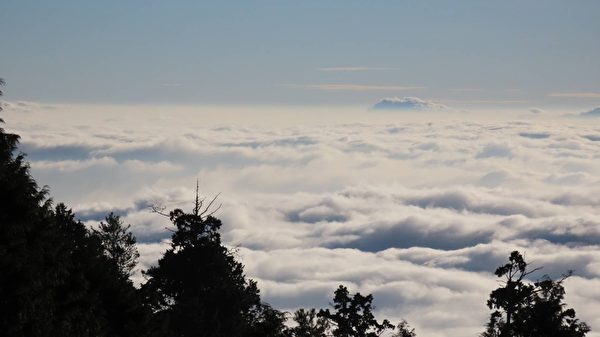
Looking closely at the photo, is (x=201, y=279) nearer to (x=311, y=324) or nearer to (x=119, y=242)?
(x=119, y=242)

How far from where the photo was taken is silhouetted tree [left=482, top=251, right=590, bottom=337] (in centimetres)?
5003

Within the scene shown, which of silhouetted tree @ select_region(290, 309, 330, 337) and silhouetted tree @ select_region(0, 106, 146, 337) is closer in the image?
silhouetted tree @ select_region(0, 106, 146, 337)

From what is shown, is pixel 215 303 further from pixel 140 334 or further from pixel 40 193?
pixel 40 193

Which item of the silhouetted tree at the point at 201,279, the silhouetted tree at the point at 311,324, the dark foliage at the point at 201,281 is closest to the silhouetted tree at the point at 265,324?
the dark foliage at the point at 201,281

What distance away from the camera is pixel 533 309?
50344 millimetres

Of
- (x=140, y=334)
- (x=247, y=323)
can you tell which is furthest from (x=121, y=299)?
(x=247, y=323)

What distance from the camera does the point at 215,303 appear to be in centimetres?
5262

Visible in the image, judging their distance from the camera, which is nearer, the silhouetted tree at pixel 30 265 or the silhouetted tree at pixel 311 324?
the silhouetted tree at pixel 30 265

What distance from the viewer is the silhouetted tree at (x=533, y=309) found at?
5003 centimetres

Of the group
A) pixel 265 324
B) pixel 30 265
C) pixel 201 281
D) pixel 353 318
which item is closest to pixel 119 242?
pixel 201 281

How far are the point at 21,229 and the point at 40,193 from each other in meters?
1.90

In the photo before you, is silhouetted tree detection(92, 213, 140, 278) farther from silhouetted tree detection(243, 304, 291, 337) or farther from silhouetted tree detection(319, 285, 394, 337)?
Answer: silhouetted tree detection(319, 285, 394, 337)

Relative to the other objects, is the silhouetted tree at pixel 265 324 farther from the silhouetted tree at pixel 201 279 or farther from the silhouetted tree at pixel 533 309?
the silhouetted tree at pixel 533 309

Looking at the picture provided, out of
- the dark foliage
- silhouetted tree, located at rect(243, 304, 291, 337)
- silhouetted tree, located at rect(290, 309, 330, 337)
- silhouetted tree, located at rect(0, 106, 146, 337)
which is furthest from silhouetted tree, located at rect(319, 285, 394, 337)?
silhouetted tree, located at rect(0, 106, 146, 337)
